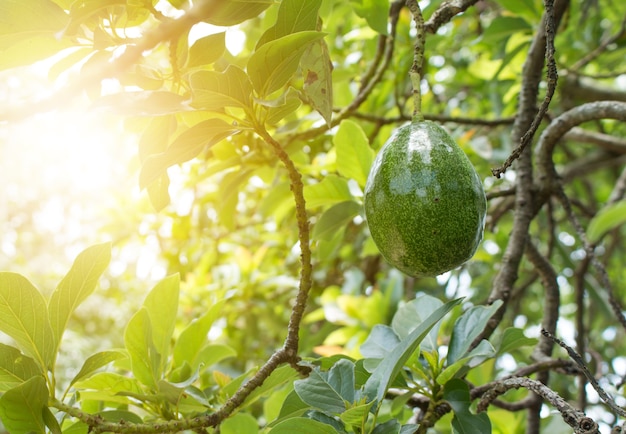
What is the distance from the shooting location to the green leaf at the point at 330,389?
32.0 inches

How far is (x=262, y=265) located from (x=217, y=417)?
1789 millimetres

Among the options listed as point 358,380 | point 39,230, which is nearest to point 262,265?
point 358,380

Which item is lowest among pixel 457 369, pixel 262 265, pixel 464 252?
pixel 457 369

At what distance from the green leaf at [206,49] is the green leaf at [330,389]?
1.70ft

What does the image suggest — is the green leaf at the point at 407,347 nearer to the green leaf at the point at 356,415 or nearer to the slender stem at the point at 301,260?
the green leaf at the point at 356,415

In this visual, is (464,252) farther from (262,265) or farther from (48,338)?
(262,265)

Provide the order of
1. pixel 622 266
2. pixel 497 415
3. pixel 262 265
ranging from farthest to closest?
pixel 622 266 → pixel 262 265 → pixel 497 415

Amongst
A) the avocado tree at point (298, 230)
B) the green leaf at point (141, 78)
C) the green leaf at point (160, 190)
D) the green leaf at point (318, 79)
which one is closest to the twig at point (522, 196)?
the avocado tree at point (298, 230)

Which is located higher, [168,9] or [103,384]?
[168,9]

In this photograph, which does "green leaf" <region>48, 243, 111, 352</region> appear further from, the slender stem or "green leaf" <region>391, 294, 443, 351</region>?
"green leaf" <region>391, 294, 443, 351</region>

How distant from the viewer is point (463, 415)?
900 mm

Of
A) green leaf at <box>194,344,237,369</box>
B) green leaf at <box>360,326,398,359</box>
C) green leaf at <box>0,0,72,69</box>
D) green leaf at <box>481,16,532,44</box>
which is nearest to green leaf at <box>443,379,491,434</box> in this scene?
green leaf at <box>360,326,398,359</box>

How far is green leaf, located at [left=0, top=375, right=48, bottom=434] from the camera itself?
0.79 metres

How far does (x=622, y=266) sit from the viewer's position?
3408 mm
